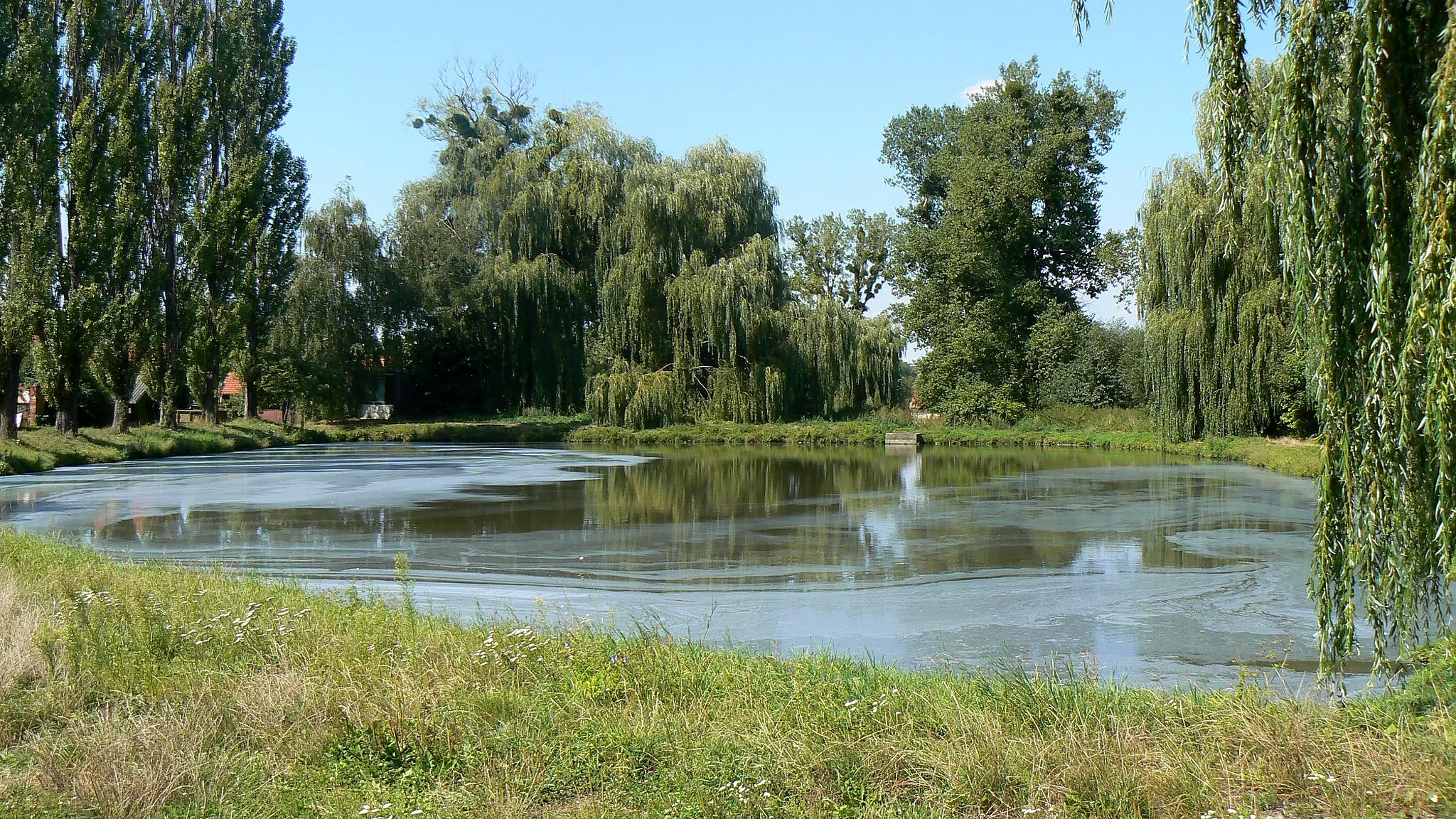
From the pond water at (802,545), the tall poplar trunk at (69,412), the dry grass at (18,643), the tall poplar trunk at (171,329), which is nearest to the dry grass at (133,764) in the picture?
Answer: the dry grass at (18,643)

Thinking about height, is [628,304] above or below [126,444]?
above

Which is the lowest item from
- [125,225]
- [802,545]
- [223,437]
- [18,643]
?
[802,545]

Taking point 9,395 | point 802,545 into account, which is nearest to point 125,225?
point 9,395

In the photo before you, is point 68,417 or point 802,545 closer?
point 802,545

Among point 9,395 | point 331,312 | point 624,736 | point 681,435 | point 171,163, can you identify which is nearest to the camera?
point 624,736

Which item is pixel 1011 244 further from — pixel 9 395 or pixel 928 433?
pixel 9 395

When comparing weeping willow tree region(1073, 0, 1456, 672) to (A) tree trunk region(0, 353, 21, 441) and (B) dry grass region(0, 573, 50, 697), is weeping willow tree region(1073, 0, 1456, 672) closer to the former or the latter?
(B) dry grass region(0, 573, 50, 697)

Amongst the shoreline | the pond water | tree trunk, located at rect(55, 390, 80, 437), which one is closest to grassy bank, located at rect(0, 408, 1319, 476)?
the shoreline

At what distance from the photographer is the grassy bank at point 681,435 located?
957 inches

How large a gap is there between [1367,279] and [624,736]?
349 centimetres

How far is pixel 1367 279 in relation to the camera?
4328 millimetres

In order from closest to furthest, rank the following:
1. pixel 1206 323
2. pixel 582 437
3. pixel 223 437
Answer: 1. pixel 1206 323
2. pixel 223 437
3. pixel 582 437

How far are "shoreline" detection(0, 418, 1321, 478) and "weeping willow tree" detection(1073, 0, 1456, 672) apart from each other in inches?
754

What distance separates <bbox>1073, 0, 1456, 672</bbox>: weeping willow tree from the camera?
414cm
